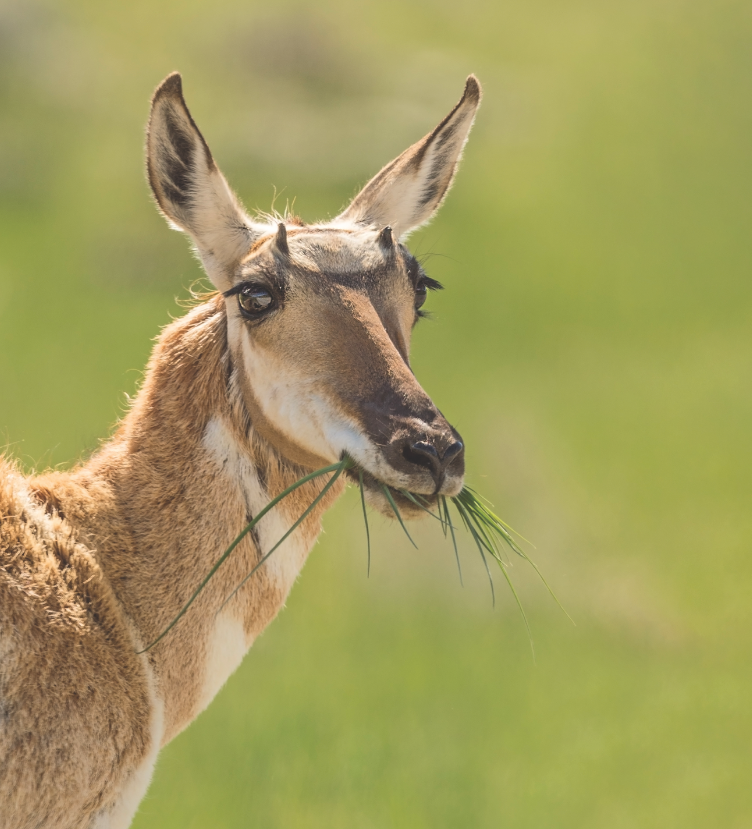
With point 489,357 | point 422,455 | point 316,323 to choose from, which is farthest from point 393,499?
point 489,357

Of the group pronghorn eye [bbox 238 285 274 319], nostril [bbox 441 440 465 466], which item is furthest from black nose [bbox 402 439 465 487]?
pronghorn eye [bbox 238 285 274 319]

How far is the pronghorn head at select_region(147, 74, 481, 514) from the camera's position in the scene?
448 cm

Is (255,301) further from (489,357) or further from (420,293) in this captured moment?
(489,357)

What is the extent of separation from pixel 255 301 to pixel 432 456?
4.15ft

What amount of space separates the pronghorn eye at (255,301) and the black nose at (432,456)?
1113 millimetres

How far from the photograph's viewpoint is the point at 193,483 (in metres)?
5.10

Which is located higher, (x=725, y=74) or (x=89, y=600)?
(x=725, y=74)

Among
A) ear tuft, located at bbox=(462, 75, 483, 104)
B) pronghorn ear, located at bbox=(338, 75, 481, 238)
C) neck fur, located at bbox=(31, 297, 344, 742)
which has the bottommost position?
neck fur, located at bbox=(31, 297, 344, 742)

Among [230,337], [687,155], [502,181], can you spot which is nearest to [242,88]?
[502,181]

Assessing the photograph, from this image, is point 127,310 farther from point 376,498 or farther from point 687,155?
point 376,498

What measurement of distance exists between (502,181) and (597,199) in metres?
3.52

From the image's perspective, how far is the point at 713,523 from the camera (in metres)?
22.0

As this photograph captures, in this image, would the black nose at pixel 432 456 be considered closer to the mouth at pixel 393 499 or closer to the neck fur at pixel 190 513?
the mouth at pixel 393 499

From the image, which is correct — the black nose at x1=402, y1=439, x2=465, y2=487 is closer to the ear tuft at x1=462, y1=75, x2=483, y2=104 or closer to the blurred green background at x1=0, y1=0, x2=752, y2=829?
the blurred green background at x1=0, y1=0, x2=752, y2=829
